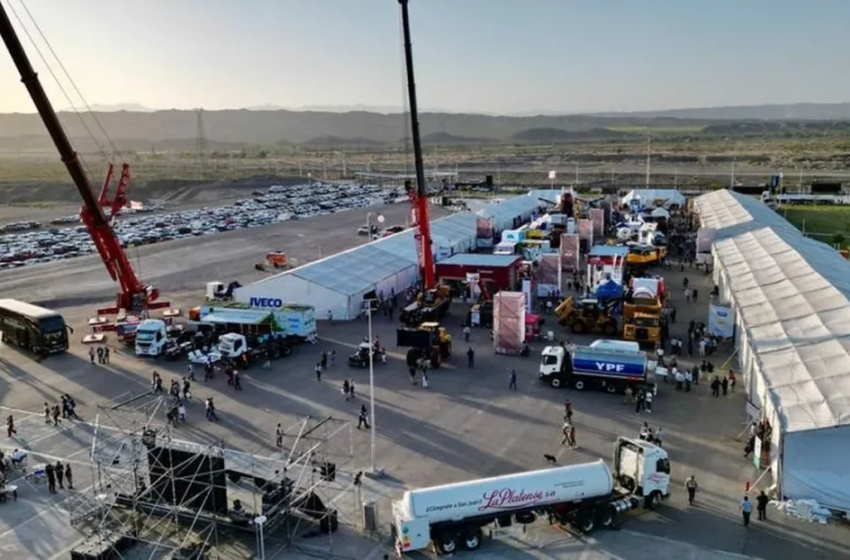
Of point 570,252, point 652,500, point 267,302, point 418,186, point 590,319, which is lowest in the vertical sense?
point 652,500

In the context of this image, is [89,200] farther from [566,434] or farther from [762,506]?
[762,506]

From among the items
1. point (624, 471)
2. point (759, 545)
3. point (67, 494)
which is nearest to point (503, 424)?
point (624, 471)

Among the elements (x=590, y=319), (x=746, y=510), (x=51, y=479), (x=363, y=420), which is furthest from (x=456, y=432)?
(x=590, y=319)

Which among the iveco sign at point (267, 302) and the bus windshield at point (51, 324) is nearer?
the bus windshield at point (51, 324)

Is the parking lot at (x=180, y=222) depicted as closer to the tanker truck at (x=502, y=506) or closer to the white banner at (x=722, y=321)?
the white banner at (x=722, y=321)

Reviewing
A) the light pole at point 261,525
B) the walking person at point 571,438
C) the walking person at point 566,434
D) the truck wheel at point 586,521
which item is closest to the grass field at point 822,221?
the walking person at point 566,434
